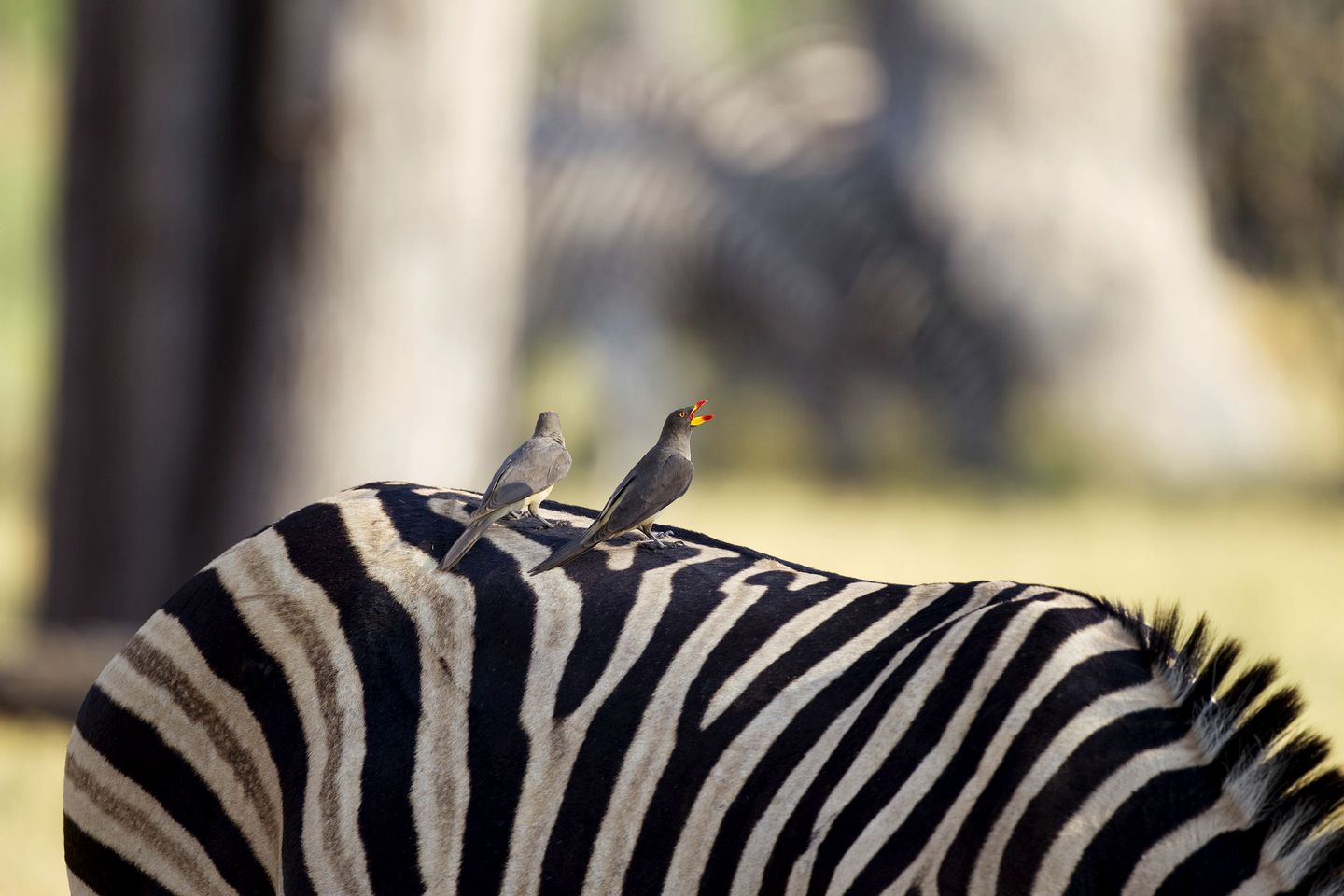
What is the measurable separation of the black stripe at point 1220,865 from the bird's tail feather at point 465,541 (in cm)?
97

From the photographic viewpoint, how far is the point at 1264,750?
1580 millimetres

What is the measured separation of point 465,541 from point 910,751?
673 millimetres

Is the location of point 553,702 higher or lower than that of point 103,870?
higher

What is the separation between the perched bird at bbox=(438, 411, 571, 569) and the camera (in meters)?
2.04

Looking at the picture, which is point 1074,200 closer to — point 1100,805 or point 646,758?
point 646,758

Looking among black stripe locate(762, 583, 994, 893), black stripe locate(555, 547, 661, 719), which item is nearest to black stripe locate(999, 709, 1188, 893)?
black stripe locate(762, 583, 994, 893)

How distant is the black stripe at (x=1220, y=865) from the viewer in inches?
58.9

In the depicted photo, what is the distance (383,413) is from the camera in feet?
16.5

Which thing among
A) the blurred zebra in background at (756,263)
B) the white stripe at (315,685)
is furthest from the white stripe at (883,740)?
the blurred zebra in background at (756,263)

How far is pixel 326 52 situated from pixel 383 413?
3.91ft

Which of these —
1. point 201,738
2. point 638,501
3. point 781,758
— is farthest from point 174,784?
point 781,758

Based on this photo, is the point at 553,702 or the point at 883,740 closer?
the point at 883,740

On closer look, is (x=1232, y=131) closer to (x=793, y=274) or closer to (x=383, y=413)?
(x=793, y=274)

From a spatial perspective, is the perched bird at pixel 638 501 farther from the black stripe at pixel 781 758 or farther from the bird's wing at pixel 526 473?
the black stripe at pixel 781 758
